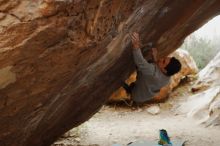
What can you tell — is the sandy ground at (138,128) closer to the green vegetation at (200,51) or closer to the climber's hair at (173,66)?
the climber's hair at (173,66)

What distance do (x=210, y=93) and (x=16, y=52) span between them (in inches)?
346

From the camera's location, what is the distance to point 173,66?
5562mm

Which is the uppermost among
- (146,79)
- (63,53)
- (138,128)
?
(63,53)

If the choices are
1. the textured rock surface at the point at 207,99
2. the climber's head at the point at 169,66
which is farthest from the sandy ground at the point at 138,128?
the climber's head at the point at 169,66

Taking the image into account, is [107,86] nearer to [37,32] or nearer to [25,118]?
[25,118]

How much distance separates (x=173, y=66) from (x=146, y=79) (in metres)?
0.47

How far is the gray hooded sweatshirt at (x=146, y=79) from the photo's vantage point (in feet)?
17.0

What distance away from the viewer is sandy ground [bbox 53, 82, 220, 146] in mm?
8531

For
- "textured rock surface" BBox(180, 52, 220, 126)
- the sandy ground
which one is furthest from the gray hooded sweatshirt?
"textured rock surface" BBox(180, 52, 220, 126)

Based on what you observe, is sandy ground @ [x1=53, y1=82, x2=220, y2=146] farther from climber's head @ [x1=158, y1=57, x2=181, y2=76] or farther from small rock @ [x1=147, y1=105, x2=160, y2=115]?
climber's head @ [x1=158, y1=57, x2=181, y2=76]

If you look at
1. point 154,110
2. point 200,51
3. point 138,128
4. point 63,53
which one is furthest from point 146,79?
point 200,51

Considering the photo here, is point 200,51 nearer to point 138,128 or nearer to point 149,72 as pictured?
point 138,128

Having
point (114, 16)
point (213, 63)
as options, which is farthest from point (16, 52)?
point (213, 63)

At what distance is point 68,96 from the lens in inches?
198
